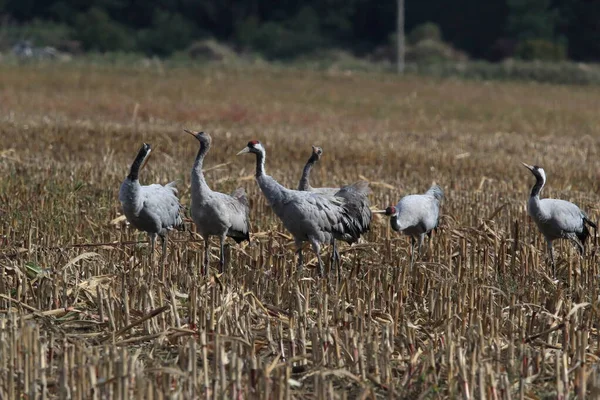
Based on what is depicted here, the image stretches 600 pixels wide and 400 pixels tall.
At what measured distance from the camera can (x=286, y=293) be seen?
Answer: 7094mm

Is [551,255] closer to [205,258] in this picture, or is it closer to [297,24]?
[205,258]

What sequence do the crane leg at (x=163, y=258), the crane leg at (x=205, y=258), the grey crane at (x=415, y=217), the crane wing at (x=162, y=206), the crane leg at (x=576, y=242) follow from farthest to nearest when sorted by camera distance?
the crane leg at (x=576, y=242)
the grey crane at (x=415, y=217)
the crane wing at (x=162, y=206)
the crane leg at (x=205, y=258)
the crane leg at (x=163, y=258)

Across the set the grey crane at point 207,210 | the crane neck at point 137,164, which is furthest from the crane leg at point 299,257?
the crane neck at point 137,164

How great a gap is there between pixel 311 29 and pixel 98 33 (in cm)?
1223

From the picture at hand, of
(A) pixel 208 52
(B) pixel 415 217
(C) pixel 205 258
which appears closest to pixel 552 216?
(B) pixel 415 217

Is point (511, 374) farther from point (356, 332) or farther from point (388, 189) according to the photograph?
point (388, 189)

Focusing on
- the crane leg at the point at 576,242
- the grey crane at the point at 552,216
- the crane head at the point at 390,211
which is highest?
the crane head at the point at 390,211

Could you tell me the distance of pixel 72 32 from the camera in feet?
200

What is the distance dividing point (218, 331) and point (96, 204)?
5073mm

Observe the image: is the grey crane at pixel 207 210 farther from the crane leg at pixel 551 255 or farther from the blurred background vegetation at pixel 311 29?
the blurred background vegetation at pixel 311 29

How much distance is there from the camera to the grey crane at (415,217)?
888 centimetres

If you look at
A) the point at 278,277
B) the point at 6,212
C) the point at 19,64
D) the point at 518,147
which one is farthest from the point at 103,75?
the point at 278,277

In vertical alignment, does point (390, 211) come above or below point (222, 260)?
above

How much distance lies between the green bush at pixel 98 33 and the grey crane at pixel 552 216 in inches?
2020
